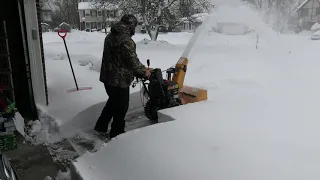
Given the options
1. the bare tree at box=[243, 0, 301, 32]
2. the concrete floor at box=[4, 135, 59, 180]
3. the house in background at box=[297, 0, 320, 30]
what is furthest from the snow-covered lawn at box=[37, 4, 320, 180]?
the house in background at box=[297, 0, 320, 30]

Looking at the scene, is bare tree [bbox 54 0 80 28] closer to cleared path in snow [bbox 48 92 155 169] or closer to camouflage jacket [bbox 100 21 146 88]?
cleared path in snow [bbox 48 92 155 169]

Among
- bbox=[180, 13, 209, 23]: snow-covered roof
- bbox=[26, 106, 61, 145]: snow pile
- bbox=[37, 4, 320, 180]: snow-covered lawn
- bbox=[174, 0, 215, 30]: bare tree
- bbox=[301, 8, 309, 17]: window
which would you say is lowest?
bbox=[26, 106, 61, 145]: snow pile

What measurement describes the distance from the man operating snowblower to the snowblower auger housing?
44 centimetres

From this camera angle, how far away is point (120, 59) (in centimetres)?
404

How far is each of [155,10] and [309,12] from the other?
41.7 m

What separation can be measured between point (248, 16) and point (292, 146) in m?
5.25

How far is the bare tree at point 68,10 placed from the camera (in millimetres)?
45669

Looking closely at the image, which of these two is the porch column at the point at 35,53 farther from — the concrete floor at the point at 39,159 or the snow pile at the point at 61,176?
the snow pile at the point at 61,176

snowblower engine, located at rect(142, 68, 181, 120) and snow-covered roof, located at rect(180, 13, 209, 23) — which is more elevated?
snow-covered roof, located at rect(180, 13, 209, 23)

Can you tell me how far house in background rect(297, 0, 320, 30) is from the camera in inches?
2023

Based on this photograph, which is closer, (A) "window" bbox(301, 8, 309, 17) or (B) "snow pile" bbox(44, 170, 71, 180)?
(B) "snow pile" bbox(44, 170, 71, 180)

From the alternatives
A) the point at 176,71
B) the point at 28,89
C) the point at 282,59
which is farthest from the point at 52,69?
the point at 282,59

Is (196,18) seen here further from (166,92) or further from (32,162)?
(32,162)

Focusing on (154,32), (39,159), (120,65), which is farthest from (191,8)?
(39,159)
